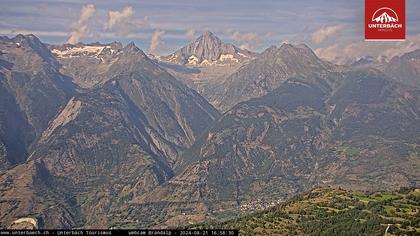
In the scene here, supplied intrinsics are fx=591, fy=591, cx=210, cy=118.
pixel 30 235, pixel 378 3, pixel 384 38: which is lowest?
pixel 30 235

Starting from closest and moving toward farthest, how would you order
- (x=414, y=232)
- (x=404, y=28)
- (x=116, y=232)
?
1. (x=116, y=232)
2. (x=404, y=28)
3. (x=414, y=232)

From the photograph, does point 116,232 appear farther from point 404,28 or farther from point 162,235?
point 404,28

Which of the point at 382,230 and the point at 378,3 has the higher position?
the point at 378,3

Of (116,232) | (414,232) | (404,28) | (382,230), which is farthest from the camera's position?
(382,230)

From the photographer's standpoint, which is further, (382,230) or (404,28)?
(382,230)

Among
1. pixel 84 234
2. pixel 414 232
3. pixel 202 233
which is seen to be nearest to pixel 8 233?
pixel 84 234

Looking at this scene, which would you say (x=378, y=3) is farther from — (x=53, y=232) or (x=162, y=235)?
(x=53, y=232)

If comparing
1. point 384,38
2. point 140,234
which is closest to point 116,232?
point 140,234
